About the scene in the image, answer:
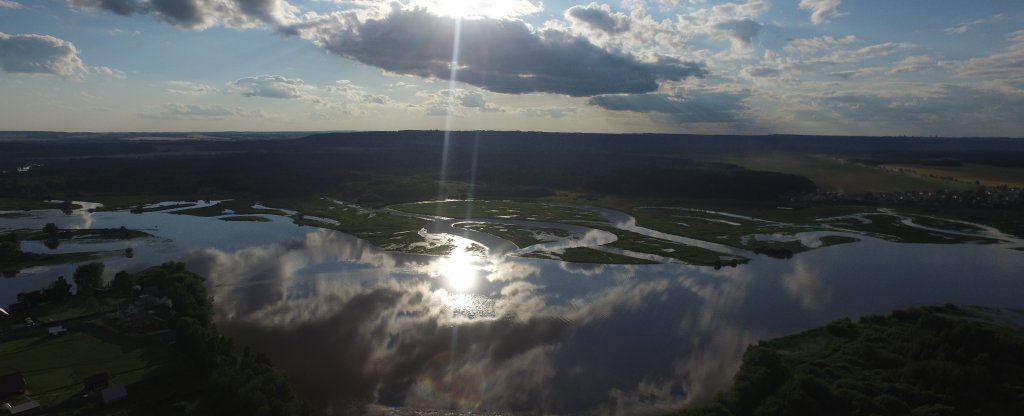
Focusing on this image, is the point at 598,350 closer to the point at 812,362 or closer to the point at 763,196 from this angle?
the point at 812,362

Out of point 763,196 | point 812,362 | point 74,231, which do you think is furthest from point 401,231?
point 763,196

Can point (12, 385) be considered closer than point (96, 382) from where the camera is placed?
Yes

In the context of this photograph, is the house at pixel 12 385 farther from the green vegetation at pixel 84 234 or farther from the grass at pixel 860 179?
the grass at pixel 860 179

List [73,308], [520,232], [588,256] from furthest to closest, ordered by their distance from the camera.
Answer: [520,232]
[588,256]
[73,308]

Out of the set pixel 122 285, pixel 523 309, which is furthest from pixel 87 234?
pixel 523 309

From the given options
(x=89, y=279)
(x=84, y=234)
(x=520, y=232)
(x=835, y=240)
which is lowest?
(x=84, y=234)

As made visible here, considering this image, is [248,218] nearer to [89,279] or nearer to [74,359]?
→ [89,279]

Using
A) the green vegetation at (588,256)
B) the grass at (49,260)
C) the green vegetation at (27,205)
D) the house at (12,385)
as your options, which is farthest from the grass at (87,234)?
the green vegetation at (588,256)
